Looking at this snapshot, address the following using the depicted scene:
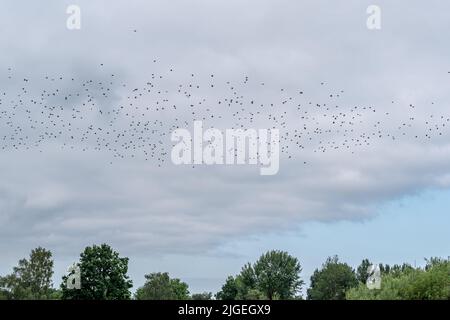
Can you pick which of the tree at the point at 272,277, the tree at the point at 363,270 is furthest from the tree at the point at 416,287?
the tree at the point at 363,270

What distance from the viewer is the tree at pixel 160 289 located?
382 ft

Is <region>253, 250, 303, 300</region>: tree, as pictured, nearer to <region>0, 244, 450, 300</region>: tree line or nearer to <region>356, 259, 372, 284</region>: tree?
<region>0, 244, 450, 300</region>: tree line

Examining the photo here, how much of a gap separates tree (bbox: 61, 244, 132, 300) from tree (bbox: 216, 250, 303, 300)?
2820cm

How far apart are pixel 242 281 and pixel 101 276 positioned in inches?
1304

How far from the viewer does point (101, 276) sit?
111m

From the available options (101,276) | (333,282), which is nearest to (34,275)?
(101,276)

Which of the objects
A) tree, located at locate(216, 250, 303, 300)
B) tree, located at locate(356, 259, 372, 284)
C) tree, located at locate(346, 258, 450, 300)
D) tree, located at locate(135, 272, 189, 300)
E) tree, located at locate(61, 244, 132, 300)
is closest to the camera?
tree, located at locate(346, 258, 450, 300)

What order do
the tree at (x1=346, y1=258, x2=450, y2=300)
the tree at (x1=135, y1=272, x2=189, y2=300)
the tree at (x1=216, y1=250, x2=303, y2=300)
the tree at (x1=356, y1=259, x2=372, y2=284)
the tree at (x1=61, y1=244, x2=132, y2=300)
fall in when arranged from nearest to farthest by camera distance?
the tree at (x1=346, y1=258, x2=450, y2=300) → the tree at (x1=61, y1=244, x2=132, y2=300) → the tree at (x1=135, y1=272, x2=189, y2=300) → the tree at (x1=216, y1=250, x2=303, y2=300) → the tree at (x1=356, y1=259, x2=372, y2=284)

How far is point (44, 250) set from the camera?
389ft

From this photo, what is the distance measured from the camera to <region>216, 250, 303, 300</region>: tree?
132 meters

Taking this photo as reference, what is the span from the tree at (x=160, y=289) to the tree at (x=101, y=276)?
5896mm

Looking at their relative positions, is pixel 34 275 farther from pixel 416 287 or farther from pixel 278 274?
pixel 416 287

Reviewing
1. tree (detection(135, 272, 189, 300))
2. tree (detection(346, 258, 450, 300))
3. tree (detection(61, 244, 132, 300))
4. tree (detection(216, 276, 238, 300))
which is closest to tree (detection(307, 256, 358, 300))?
tree (detection(216, 276, 238, 300))
